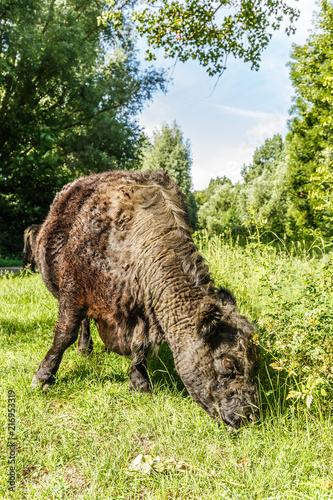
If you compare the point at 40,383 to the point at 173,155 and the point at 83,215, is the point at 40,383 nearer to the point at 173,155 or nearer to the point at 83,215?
the point at 83,215

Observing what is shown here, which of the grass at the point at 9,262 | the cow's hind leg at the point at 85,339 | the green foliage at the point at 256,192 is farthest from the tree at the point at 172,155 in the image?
the cow's hind leg at the point at 85,339

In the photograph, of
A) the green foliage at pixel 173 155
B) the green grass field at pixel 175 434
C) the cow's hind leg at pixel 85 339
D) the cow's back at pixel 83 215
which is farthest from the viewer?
the green foliage at pixel 173 155

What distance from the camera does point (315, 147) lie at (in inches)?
806

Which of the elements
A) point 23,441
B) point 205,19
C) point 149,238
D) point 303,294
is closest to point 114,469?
point 23,441

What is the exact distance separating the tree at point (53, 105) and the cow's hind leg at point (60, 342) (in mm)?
12595

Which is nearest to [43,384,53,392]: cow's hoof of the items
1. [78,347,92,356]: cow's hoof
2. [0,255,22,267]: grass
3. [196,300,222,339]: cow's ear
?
[78,347,92,356]: cow's hoof

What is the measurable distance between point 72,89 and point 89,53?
1770 mm

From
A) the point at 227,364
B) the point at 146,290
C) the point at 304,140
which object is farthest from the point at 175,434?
the point at 304,140

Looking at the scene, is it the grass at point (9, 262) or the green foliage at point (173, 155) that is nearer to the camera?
the grass at point (9, 262)

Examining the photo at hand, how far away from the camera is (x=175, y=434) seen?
308cm

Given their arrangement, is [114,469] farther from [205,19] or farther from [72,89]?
[72,89]

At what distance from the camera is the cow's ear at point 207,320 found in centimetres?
292

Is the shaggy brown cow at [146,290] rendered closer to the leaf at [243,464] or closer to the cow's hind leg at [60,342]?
the cow's hind leg at [60,342]

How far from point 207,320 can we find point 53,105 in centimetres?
1878
